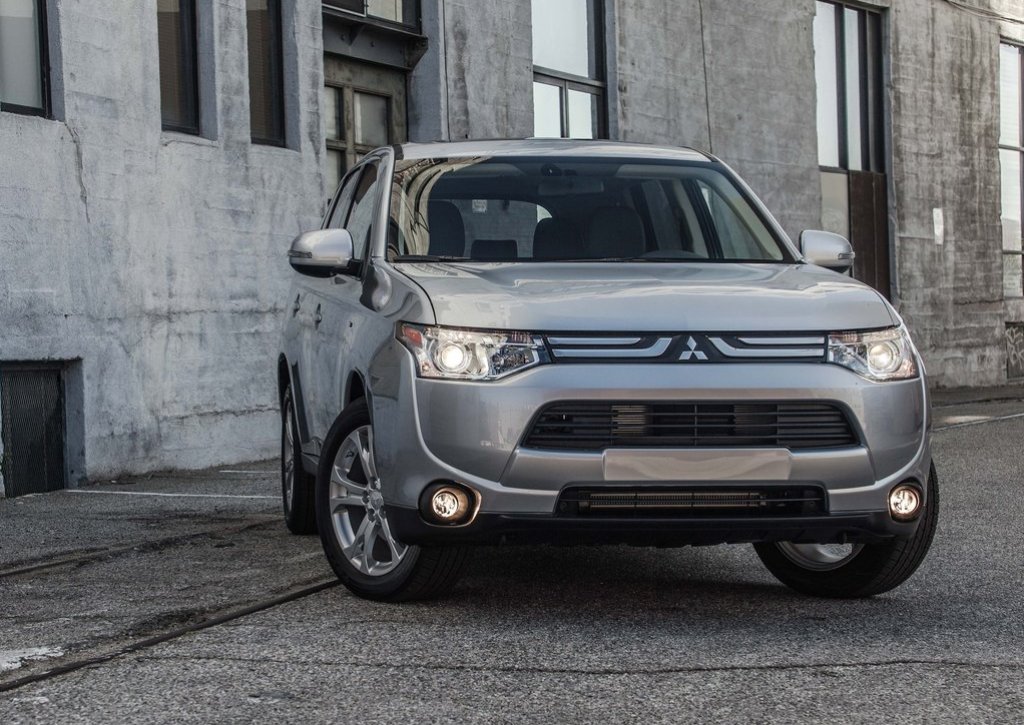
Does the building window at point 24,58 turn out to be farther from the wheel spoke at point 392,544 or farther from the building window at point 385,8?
the wheel spoke at point 392,544

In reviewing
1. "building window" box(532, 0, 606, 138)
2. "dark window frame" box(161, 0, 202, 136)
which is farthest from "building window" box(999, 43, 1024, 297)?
Result: "dark window frame" box(161, 0, 202, 136)

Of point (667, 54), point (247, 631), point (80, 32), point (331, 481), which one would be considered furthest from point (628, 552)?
point (667, 54)

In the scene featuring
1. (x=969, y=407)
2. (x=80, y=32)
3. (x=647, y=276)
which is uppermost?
(x=80, y=32)

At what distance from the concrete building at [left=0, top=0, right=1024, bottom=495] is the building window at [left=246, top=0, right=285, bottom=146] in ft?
0.06

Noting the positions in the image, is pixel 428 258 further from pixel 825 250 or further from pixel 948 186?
pixel 948 186

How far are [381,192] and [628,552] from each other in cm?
204

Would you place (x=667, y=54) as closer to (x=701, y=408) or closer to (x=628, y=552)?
(x=628, y=552)

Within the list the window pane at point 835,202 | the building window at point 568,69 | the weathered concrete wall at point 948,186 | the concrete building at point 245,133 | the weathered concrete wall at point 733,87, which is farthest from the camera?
the weathered concrete wall at point 948,186

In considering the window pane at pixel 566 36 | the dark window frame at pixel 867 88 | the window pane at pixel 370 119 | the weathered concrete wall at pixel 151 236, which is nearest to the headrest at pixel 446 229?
the weathered concrete wall at pixel 151 236

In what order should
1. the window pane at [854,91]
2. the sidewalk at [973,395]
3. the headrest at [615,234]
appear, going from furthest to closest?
the window pane at [854,91], the sidewalk at [973,395], the headrest at [615,234]

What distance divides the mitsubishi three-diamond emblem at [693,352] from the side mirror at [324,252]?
171 centimetres

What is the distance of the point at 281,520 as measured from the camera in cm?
930

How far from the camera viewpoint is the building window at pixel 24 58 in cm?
1167

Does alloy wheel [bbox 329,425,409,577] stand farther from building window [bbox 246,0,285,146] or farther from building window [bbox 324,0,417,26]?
building window [bbox 324,0,417,26]
